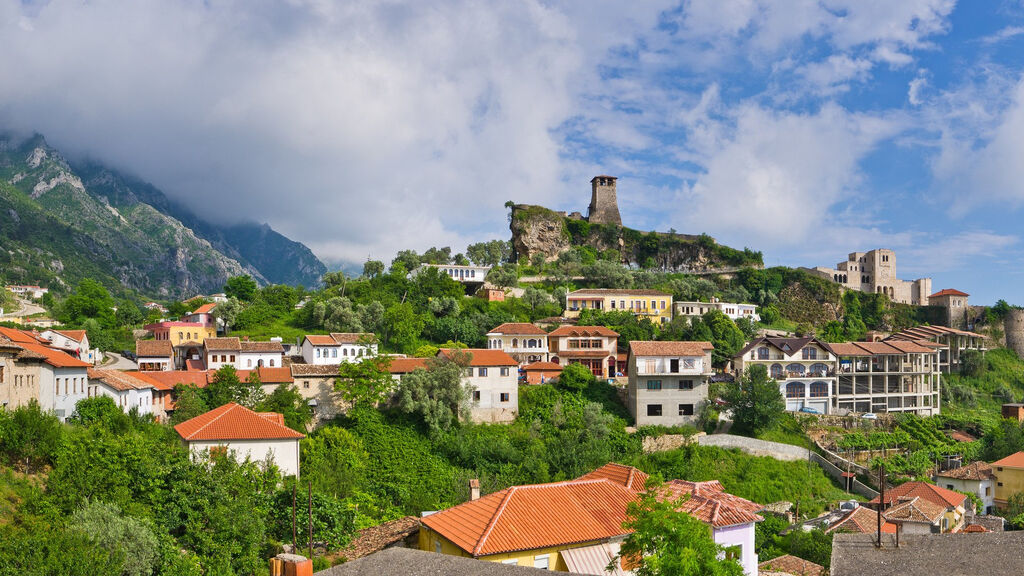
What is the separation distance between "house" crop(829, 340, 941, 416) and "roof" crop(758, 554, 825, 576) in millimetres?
31482

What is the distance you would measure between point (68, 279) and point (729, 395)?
130 metres

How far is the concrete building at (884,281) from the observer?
92438mm

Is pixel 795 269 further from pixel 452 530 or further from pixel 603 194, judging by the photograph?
pixel 452 530

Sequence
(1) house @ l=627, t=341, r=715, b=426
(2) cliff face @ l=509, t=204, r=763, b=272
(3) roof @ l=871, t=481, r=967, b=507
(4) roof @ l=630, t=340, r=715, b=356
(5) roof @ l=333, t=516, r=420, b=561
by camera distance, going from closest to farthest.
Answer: (5) roof @ l=333, t=516, r=420, b=561 < (3) roof @ l=871, t=481, r=967, b=507 < (1) house @ l=627, t=341, r=715, b=426 < (4) roof @ l=630, t=340, r=715, b=356 < (2) cliff face @ l=509, t=204, r=763, b=272

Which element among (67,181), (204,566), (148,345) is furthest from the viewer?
(67,181)

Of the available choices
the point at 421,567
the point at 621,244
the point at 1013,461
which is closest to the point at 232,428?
the point at 421,567

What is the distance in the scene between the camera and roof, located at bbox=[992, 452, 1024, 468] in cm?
4485

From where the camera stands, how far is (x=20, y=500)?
1998 cm

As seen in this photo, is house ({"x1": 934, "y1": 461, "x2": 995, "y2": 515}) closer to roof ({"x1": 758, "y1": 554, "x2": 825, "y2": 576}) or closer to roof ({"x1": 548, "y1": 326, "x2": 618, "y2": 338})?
roof ({"x1": 758, "y1": 554, "x2": 825, "y2": 576})

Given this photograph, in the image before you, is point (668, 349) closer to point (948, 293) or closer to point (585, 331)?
point (585, 331)

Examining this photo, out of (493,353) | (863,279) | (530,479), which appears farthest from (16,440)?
(863,279)

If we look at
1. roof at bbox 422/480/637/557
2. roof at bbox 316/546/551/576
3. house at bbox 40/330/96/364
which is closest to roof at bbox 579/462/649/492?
roof at bbox 422/480/637/557

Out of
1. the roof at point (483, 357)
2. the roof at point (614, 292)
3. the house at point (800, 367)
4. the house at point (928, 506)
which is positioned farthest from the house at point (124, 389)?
the house at point (800, 367)

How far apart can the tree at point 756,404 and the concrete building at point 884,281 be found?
52886 millimetres
